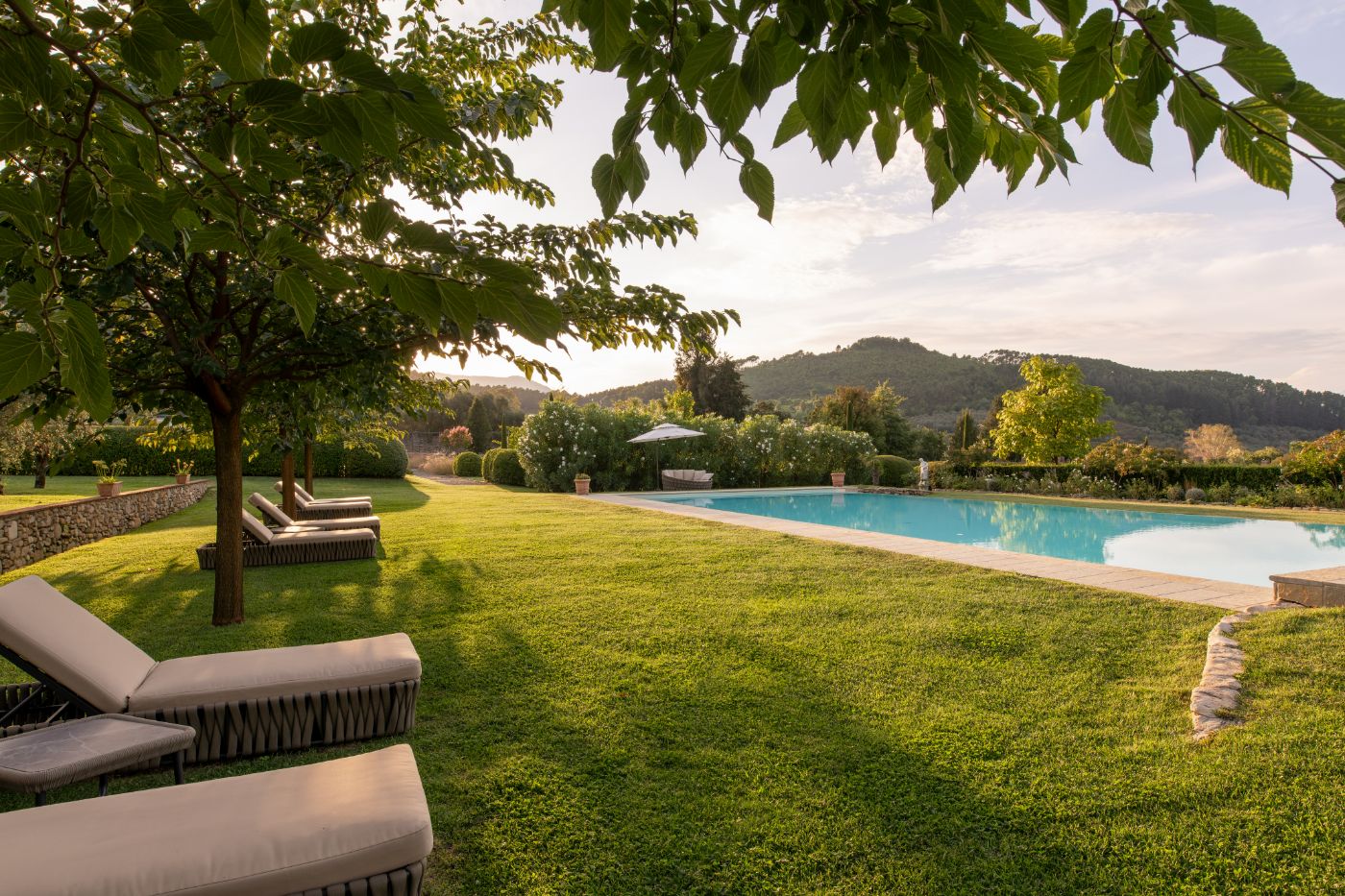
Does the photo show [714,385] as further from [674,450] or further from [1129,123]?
[1129,123]

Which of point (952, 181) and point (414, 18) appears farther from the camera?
point (414, 18)

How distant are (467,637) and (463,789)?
2.28 meters

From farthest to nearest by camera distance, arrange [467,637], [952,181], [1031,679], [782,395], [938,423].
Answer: [782,395], [938,423], [467,637], [1031,679], [952,181]

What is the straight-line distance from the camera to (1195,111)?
100 cm

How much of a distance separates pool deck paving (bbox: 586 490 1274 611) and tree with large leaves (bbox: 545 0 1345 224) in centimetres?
587

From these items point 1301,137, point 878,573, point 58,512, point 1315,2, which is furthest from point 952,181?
point 58,512

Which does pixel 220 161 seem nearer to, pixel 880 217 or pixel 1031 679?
pixel 880 217

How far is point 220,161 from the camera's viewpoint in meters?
1.42

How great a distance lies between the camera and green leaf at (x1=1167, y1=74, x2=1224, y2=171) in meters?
0.99

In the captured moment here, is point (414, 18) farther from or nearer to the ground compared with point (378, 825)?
farther from the ground

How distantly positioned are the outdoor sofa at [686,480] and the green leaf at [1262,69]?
21.8 meters

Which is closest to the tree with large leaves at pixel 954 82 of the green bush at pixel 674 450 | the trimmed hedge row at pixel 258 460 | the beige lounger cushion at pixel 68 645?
the beige lounger cushion at pixel 68 645

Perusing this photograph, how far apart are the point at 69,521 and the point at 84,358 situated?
37.4ft

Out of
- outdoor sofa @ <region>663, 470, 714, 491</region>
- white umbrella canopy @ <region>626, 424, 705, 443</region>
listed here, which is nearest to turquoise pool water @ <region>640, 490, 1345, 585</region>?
outdoor sofa @ <region>663, 470, 714, 491</region>
